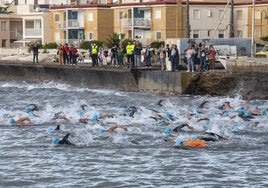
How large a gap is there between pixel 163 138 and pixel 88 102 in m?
15.1

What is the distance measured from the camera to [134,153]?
26328 mm

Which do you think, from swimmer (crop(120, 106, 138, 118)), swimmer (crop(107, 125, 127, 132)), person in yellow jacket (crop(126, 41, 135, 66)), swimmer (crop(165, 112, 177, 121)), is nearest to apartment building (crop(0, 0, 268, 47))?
person in yellow jacket (crop(126, 41, 135, 66))

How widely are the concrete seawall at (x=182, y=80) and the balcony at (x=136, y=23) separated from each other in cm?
2528

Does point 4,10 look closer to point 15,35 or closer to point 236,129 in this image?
point 15,35

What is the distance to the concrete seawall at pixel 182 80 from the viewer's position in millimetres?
43375

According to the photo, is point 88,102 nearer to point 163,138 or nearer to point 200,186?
point 163,138

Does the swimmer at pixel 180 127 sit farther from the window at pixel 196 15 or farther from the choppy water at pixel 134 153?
the window at pixel 196 15

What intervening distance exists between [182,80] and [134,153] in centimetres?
1875

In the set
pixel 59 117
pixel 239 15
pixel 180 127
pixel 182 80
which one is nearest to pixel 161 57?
pixel 182 80

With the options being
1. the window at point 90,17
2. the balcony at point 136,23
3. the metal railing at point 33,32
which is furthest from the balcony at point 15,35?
the balcony at point 136,23

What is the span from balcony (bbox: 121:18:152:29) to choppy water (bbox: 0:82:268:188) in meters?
40.5

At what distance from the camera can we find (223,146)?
27375 mm

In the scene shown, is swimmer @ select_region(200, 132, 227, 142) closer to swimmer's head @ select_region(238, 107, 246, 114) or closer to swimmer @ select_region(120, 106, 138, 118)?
swimmer's head @ select_region(238, 107, 246, 114)

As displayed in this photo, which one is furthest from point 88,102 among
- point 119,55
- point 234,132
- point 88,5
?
point 88,5
